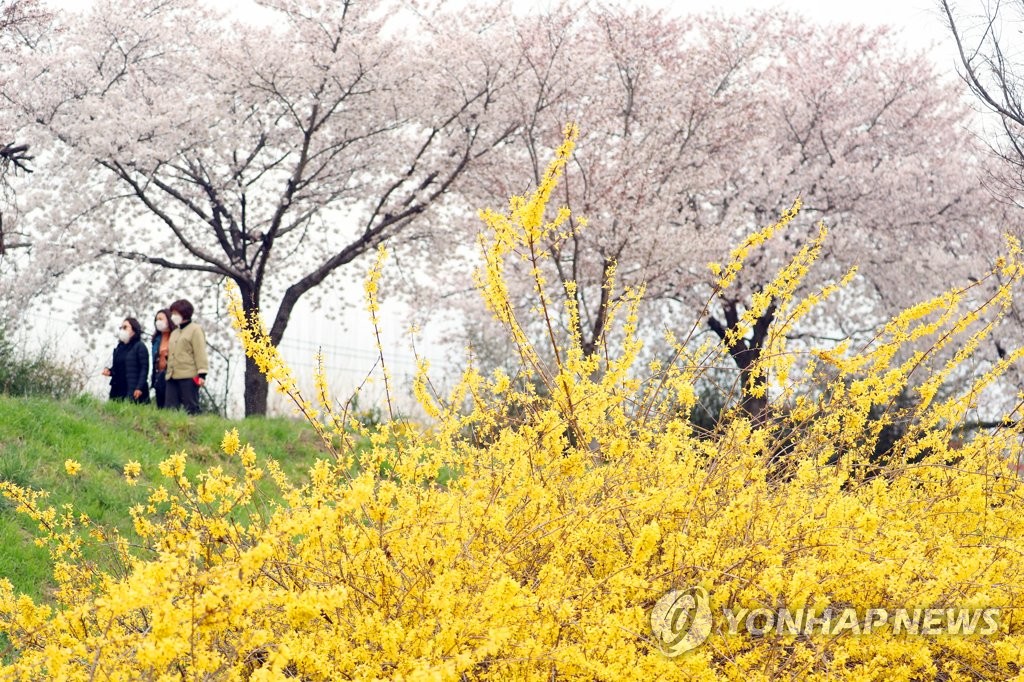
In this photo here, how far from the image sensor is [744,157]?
55.1 feet

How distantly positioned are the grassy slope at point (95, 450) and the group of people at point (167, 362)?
59cm

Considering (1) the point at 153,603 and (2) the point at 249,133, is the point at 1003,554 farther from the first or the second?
(2) the point at 249,133

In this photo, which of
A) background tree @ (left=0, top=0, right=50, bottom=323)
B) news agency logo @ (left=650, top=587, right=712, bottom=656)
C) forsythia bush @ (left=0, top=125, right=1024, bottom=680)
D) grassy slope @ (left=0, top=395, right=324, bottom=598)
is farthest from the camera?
background tree @ (left=0, top=0, right=50, bottom=323)

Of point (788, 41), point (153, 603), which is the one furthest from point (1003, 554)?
point (788, 41)

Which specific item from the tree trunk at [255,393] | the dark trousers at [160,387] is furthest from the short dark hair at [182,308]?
the tree trunk at [255,393]

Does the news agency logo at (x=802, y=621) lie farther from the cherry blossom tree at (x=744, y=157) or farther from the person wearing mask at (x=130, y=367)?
the cherry blossom tree at (x=744, y=157)

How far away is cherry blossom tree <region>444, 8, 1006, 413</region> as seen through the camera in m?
14.4

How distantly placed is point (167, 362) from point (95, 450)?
2805mm

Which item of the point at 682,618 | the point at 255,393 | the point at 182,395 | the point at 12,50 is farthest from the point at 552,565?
the point at 12,50

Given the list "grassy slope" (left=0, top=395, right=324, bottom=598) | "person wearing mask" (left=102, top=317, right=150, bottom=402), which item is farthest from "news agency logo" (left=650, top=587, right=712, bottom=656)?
"person wearing mask" (left=102, top=317, right=150, bottom=402)

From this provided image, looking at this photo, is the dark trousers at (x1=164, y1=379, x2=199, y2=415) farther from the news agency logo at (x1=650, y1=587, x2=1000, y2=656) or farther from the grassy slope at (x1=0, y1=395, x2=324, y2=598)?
the news agency logo at (x1=650, y1=587, x2=1000, y2=656)

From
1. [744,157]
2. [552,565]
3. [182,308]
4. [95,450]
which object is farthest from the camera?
[744,157]

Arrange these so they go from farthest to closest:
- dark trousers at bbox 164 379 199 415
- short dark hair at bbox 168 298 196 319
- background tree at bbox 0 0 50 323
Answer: background tree at bbox 0 0 50 323 → dark trousers at bbox 164 379 199 415 → short dark hair at bbox 168 298 196 319

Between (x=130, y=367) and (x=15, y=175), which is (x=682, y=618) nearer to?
(x=130, y=367)
